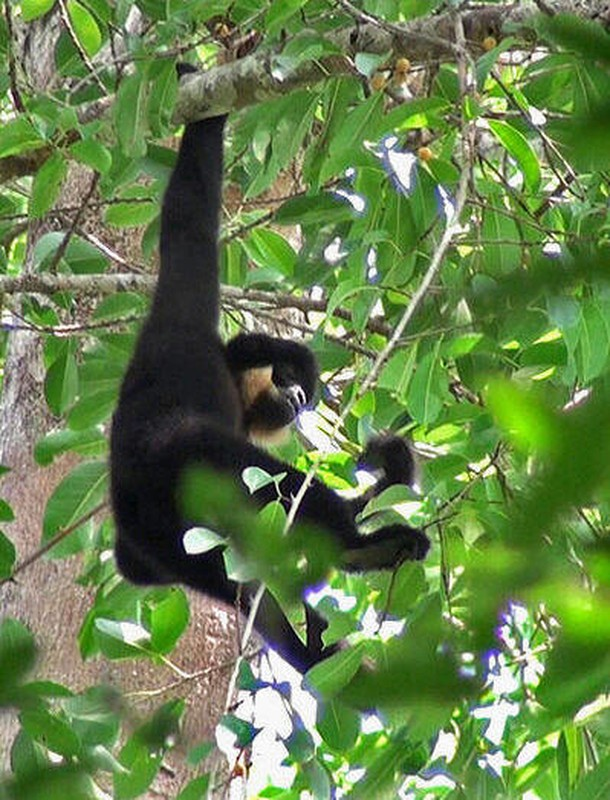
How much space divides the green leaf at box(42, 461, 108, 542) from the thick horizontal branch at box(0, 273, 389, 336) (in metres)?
0.55

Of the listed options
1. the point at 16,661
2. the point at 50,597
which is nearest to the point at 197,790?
the point at 16,661

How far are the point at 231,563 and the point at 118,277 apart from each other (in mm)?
2125

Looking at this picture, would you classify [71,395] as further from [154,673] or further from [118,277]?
[154,673]

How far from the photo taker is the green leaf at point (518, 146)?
3.19m

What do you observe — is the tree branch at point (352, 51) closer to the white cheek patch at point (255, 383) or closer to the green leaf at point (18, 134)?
the green leaf at point (18, 134)

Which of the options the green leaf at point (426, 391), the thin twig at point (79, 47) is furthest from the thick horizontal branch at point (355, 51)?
the green leaf at point (426, 391)

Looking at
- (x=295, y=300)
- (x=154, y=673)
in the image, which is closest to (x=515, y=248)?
(x=295, y=300)

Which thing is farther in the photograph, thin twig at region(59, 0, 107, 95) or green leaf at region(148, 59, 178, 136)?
thin twig at region(59, 0, 107, 95)

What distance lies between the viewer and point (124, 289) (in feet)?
13.6

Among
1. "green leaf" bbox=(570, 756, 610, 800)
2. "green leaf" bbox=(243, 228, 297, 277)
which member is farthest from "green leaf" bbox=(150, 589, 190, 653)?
"green leaf" bbox=(243, 228, 297, 277)

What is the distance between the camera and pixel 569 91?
3787 millimetres

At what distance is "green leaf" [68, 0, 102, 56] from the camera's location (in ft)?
12.9

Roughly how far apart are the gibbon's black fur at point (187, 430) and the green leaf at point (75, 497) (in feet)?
0.19

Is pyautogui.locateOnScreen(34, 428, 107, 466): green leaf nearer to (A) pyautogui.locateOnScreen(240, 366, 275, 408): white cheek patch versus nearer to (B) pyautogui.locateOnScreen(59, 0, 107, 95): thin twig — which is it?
(A) pyautogui.locateOnScreen(240, 366, 275, 408): white cheek patch
